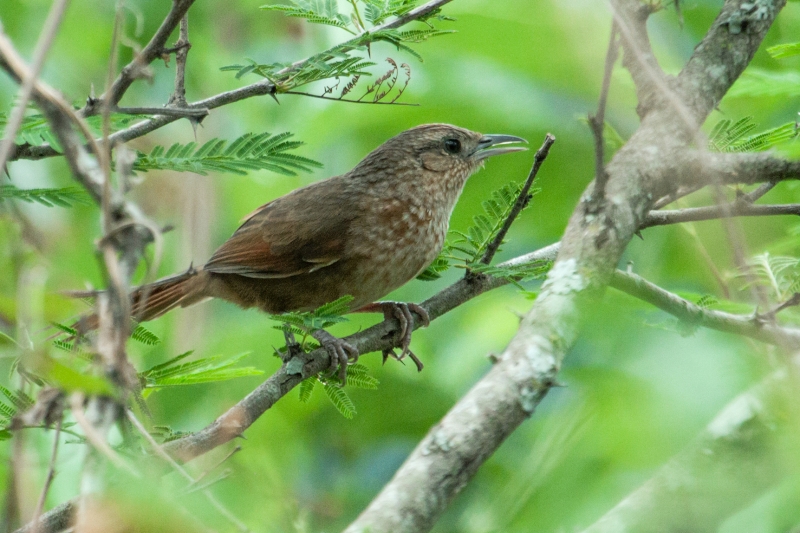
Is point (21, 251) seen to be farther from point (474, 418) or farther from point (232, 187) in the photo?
point (232, 187)

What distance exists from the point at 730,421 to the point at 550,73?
4800mm

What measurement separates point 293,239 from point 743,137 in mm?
2187

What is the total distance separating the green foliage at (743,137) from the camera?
2.79m

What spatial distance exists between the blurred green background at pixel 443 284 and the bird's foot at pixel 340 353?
0.49 m

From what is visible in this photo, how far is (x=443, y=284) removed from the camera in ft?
20.9

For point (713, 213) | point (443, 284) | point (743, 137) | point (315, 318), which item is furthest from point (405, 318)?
point (443, 284)

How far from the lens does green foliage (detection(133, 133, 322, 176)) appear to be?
263cm

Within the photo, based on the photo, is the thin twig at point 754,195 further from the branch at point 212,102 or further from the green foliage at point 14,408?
the green foliage at point 14,408

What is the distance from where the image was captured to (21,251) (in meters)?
1.77

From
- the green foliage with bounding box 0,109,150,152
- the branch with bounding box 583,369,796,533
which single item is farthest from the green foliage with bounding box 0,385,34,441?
the branch with bounding box 583,369,796,533

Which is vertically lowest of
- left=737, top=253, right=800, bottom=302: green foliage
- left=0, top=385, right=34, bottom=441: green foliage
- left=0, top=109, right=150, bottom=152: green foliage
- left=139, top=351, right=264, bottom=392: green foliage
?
left=0, top=385, right=34, bottom=441: green foliage

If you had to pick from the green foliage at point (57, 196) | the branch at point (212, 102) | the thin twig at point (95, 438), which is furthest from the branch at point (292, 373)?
the thin twig at point (95, 438)

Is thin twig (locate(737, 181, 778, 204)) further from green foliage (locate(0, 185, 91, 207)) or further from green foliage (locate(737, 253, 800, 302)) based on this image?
green foliage (locate(0, 185, 91, 207))

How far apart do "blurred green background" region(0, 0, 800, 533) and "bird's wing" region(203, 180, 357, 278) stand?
2.59ft
